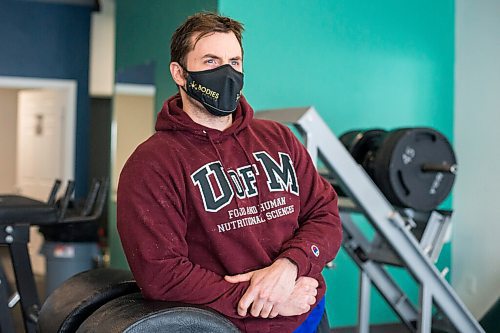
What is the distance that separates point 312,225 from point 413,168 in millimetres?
1383

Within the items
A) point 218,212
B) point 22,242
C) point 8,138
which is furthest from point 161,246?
point 8,138

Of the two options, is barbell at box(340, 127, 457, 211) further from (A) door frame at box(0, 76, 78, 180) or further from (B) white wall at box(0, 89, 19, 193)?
(B) white wall at box(0, 89, 19, 193)

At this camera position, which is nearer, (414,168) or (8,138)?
(414,168)

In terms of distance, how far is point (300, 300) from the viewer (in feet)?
5.17

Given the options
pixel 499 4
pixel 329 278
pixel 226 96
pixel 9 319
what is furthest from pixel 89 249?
pixel 226 96

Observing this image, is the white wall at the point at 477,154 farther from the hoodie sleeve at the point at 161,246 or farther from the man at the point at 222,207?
the hoodie sleeve at the point at 161,246

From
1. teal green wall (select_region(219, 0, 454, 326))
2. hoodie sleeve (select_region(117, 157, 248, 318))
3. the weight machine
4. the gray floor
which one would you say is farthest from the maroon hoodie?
teal green wall (select_region(219, 0, 454, 326))

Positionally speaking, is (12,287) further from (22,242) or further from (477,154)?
(477,154)

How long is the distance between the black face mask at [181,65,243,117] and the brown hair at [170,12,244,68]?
0.05 m

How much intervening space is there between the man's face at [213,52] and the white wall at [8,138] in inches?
272

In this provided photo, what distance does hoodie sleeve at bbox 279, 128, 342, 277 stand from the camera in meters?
1.59

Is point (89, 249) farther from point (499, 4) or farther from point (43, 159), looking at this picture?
point (499, 4)

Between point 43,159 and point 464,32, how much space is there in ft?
13.5

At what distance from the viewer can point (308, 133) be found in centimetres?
254
